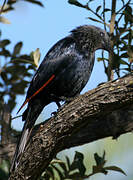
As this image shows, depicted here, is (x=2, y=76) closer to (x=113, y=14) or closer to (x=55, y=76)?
(x=55, y=76)

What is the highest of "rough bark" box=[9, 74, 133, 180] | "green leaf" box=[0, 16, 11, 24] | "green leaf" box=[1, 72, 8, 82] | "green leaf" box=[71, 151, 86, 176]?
"green leaf" box=[0, 16, 11, 24]

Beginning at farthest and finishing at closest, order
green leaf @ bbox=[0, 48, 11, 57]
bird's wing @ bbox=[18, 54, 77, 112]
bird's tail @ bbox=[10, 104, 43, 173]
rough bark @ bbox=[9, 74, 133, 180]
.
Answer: green leaf @ bbox=[0, 48, 11, 57] < bird's wing @ bbox=[18, 54, 77, 112] < bird's tail @ bbox=[10, 104, 43, 173] < rough bark @ bbox=[9, 74, 133, 180]

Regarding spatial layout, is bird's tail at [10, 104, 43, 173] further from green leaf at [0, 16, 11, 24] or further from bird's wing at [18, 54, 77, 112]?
green leaf at [0, 16, 11, 24]

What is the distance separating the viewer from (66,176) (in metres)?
3.59

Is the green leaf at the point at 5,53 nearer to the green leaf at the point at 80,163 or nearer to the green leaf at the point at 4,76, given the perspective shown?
the green leaf at the point at 4,76

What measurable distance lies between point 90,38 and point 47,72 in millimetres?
893

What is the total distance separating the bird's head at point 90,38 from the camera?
4.58 meters

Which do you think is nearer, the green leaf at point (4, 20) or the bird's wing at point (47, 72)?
the bird's wing at point (47, 72)

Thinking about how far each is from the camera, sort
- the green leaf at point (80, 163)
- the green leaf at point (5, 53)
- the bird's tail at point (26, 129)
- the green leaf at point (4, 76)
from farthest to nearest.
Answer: the green leaf at point (4, 76) → the green leaf at point (5, 53) → the bird's tail at point (26, 129) → the green leaf at point (80, 163)

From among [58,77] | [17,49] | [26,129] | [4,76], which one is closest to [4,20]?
[17,49]

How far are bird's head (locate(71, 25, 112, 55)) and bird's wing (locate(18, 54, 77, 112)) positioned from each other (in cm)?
29

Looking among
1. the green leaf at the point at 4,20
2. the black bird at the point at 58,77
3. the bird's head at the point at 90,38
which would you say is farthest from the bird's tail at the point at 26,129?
the green leaf at the point at 4,20

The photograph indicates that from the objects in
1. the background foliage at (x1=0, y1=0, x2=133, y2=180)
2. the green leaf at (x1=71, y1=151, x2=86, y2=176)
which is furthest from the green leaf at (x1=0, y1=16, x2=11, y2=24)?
the green leaf at (x1=71, y1=151, x2=86, y2=176)

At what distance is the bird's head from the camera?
458cm
